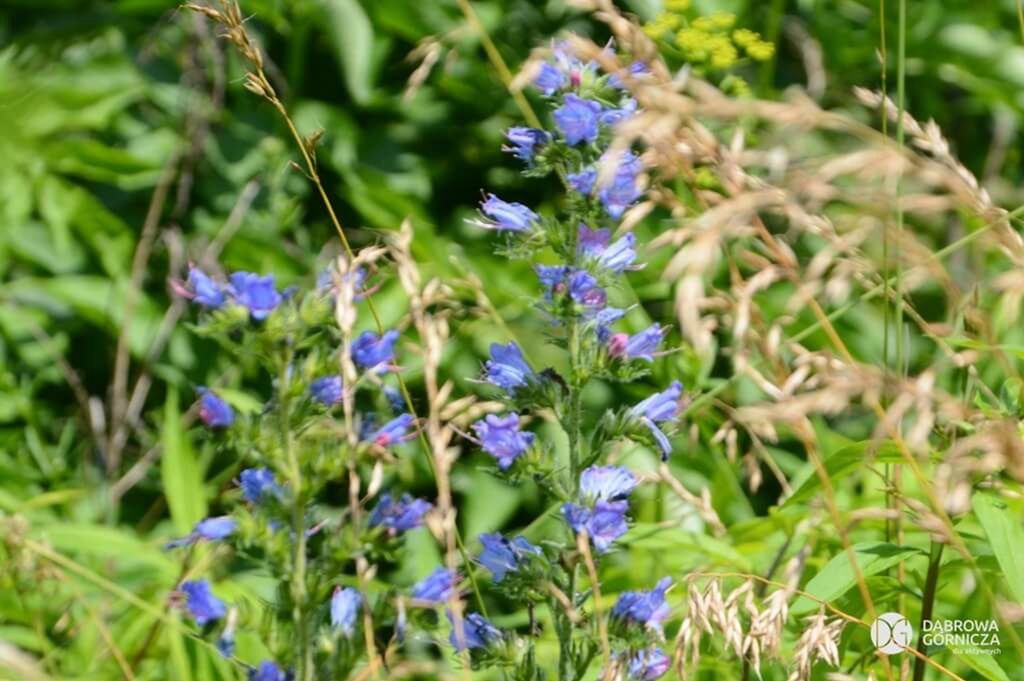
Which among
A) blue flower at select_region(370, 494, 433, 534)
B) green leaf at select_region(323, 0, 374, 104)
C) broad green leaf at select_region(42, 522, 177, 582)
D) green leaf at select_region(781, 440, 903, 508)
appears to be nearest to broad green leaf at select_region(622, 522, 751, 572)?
green leaf at select_region(781, 440, 903, 508)

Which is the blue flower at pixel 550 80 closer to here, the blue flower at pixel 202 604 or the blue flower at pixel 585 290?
the blue flower at pixel 585 290

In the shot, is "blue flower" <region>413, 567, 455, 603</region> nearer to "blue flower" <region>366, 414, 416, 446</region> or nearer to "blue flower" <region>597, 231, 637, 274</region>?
"blue flower" <region>366, 414, 416, 446</region>

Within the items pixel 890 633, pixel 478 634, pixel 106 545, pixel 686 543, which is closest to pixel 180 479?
pixel 106 545

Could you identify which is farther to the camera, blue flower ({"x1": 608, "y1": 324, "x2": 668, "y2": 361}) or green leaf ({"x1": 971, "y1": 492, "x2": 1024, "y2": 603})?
blue flower ({"x1": 608, "y1": 324, "x2": 668, "y2": 361})

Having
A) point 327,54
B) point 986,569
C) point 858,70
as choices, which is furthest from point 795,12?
point 986,569

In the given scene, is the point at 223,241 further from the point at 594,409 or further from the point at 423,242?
the point at 594,409

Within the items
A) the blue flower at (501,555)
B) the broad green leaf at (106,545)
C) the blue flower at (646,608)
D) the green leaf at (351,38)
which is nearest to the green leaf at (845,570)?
the blue flower at (646,608)
